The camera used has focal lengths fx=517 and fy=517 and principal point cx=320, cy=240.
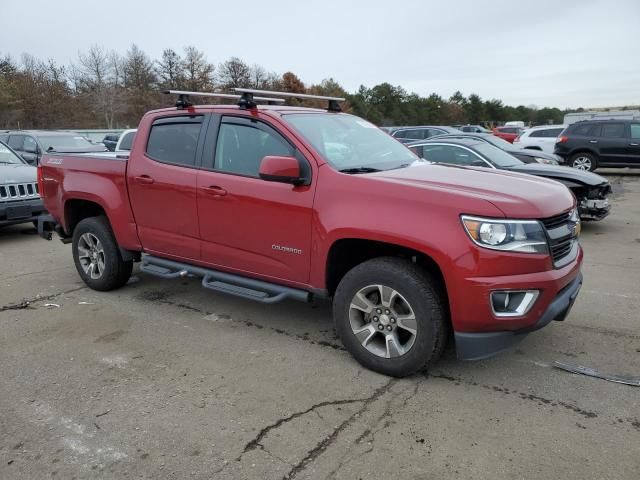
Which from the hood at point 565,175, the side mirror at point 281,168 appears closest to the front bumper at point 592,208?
the hood at point 565,175

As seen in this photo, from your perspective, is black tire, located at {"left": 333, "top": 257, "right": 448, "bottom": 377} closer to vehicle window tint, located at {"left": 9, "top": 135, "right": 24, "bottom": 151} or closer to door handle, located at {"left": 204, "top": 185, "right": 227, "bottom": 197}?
door handle, located at {"left": 204, "top": 185, "right": 227, "bottom": 197}

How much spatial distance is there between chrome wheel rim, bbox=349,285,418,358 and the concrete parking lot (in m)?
0.23

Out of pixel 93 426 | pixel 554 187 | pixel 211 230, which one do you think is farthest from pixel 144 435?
pixel 554 187

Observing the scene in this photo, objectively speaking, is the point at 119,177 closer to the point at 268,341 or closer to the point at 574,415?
the point at 268,341

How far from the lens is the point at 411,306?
3.34 meters

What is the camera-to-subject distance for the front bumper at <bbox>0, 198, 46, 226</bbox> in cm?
782

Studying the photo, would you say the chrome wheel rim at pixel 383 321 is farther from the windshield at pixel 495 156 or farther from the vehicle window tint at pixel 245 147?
the windshield at pixel 495 156

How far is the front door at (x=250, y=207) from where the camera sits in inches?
150

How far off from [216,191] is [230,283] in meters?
0.77

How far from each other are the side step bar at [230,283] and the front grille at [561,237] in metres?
1.72

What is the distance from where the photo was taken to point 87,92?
43.5m

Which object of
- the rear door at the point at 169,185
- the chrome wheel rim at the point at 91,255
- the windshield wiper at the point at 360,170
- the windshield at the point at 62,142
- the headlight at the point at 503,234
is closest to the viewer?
the headlight at the point at 503,234

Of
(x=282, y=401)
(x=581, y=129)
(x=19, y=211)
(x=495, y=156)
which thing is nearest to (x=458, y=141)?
(x=495, y=156)

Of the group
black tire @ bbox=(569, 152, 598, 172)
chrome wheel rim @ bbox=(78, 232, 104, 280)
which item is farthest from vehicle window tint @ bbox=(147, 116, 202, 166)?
black tire @ bbox=(569, 152, 598, 172)
